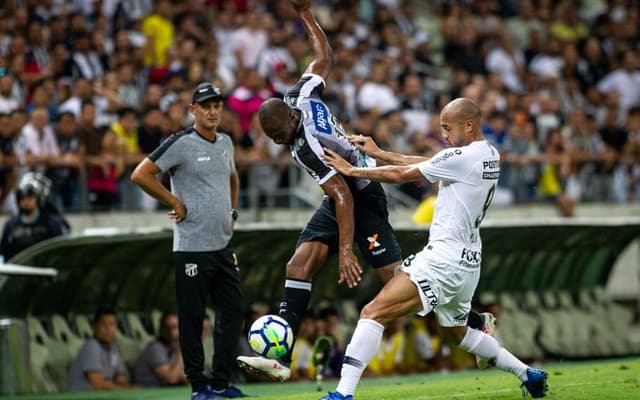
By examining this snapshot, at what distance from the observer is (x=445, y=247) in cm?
1038

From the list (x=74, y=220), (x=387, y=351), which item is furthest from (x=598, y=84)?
(x=74, y=220)

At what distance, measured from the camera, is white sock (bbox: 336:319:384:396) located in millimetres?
10188

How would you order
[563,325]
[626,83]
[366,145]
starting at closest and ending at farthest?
[366,145], [563,325], [626,83]

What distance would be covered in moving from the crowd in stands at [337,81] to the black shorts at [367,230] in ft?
21.3

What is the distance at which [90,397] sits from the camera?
1542 centimetres

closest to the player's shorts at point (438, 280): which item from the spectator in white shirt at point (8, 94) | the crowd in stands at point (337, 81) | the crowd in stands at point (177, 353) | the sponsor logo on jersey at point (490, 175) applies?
the sponsor logo on jersey at point (490, 175)

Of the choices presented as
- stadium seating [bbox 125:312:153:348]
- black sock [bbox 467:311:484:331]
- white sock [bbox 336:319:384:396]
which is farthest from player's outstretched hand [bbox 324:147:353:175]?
stadium seating [bbox 125:312:153:348]

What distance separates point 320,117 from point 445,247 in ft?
5.90

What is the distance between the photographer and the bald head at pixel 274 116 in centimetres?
1130

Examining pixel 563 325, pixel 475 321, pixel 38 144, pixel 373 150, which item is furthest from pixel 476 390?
pixel 563 325

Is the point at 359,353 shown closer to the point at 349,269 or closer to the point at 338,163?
the point at 349,269

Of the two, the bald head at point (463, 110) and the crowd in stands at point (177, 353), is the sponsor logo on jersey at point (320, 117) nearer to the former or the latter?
the bald head at point (463, 110)

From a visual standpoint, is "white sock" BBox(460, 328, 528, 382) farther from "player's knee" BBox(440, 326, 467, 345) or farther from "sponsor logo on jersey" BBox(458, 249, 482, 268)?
"sponsor logo on jersey" BBox(458, 249, 482, 268)

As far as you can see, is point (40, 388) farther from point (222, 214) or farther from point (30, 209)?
point (222, 214)
